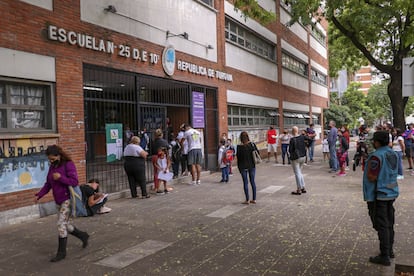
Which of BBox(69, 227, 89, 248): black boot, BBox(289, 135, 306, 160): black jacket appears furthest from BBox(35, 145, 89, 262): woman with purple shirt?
BBox(289, 135, 306, 160): black jacket

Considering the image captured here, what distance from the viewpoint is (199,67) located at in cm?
1348

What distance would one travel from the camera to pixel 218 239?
19.1 feet

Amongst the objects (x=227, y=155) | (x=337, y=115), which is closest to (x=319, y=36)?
(x=337, y=115)

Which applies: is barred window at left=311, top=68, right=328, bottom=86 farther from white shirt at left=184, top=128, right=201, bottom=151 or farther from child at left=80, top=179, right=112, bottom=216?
child at left=80, top=179, right=112, bottom=216

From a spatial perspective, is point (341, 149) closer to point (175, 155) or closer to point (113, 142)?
point (175, 155)

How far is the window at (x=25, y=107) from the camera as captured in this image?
715 cm

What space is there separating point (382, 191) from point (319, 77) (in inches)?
1193

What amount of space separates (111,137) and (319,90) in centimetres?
2658

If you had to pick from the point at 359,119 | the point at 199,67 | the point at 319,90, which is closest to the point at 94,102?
the point at 199,67

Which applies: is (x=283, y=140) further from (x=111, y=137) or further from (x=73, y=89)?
(x=73, y=89)

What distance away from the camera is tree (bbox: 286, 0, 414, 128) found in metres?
15.9

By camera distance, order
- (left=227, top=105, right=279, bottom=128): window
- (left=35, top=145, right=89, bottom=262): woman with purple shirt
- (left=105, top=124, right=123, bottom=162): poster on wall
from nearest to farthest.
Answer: (left=35, top=145, right=89, bottom=262): woman with purple shirt, (left=105, top=124, right=123, bottom=162): poster on wall, (left=227, top=105, right=279, bottom=128): window

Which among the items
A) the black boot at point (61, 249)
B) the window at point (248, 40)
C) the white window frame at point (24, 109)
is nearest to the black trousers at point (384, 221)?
the black boot at point (61, 249)

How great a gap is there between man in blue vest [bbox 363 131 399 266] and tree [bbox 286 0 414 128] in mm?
11620
